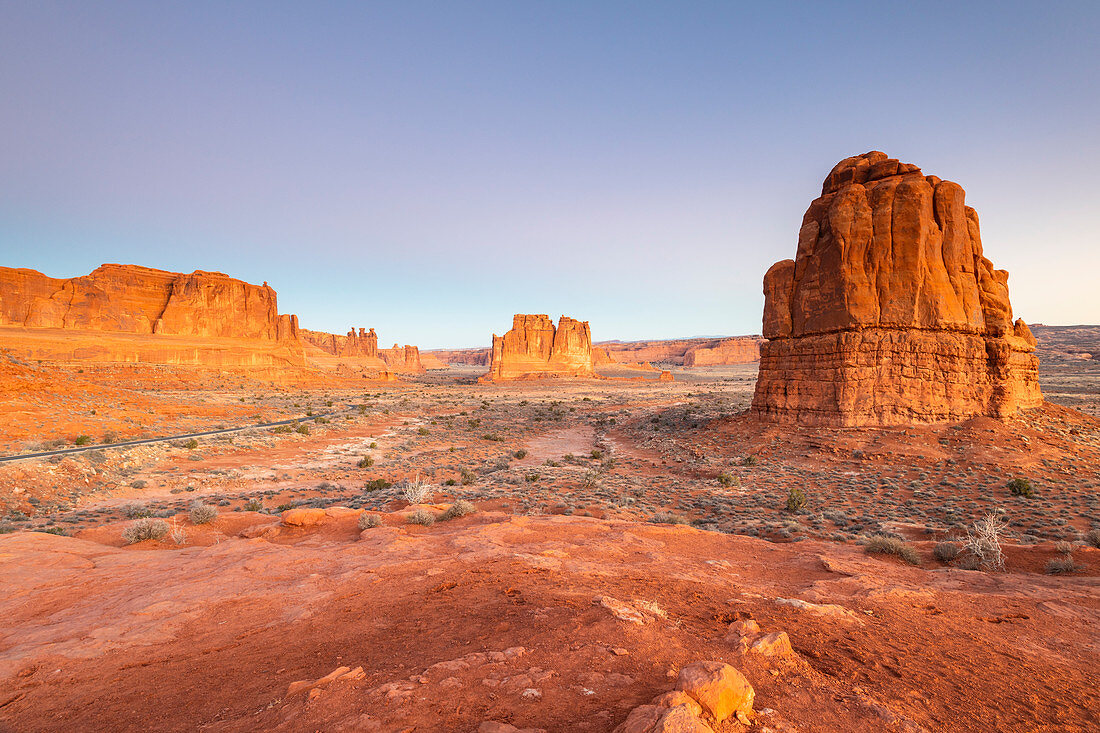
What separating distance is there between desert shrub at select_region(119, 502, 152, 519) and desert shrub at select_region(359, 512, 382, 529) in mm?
6510

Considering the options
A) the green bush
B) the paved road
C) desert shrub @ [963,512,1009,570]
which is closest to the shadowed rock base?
the green bush

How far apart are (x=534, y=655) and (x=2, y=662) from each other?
4.41 meters

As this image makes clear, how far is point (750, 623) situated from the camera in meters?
3.87

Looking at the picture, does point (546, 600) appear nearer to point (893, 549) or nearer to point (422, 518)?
point (422, 518)

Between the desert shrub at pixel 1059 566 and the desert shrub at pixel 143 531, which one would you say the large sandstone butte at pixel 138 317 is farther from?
the desert shrub at pixel 1059 566

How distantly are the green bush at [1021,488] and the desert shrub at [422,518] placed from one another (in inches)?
595

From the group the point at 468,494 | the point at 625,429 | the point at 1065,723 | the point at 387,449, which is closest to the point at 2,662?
the point at 1065,723

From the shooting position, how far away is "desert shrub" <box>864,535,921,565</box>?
698cm

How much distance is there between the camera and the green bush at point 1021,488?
1153 centimetres

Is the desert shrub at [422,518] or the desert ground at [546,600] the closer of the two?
the desert ground at [546,600]

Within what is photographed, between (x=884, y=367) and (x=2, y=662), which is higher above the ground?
(x=884, y=367)

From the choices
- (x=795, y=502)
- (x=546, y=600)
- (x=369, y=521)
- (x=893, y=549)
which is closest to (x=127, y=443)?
(x=369, y=521)

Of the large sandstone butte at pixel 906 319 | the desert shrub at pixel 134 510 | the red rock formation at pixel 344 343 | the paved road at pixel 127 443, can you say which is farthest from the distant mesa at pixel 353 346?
the large sandstone butte at pixel 906 319

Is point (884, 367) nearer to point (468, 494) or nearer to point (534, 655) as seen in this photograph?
point (468, 494)
